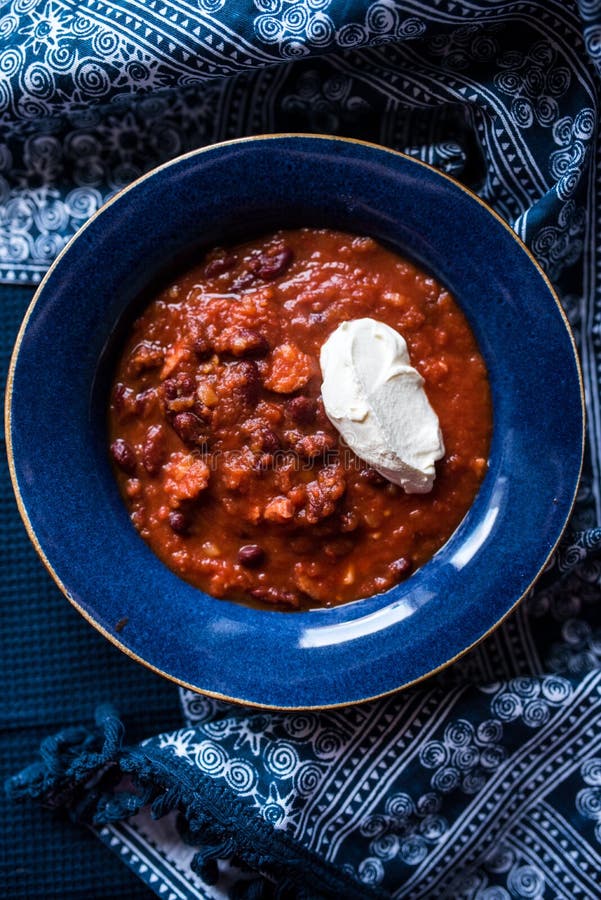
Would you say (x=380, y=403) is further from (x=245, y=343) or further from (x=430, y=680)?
(x=430, y=680)

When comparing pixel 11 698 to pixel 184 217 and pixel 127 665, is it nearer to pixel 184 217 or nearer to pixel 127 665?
pixel 127 665

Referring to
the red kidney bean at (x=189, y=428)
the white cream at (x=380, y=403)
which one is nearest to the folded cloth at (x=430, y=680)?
the white cream at (x=380, y=403)

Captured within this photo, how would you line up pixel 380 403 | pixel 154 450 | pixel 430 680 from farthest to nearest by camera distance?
pixel 430 680 → pixel 154 450 → pixel 380 403

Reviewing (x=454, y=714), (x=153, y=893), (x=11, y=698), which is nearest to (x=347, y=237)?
(x=454, y=714)

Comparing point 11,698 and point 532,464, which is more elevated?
point 532,464

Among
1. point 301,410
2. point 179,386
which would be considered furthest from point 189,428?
point 301,410

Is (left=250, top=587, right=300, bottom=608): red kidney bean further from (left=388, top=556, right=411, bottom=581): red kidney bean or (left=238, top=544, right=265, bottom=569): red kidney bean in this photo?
(left=388, top=556, right=411, bottom=581): red kidney bean

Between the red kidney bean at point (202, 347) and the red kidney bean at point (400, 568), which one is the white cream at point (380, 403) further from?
the red kidney bean at point (202, 347)
